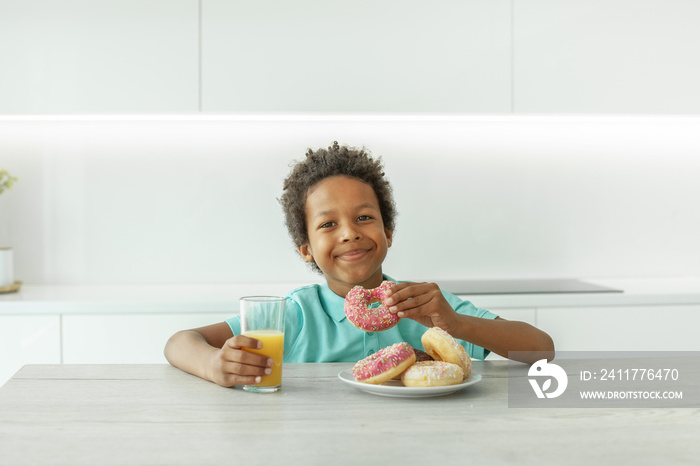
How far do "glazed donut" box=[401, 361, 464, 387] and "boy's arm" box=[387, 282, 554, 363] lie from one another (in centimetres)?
11

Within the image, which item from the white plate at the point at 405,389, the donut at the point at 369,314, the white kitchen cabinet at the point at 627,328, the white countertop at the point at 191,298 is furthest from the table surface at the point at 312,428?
the white kitchen cabinet at the point at 627,328

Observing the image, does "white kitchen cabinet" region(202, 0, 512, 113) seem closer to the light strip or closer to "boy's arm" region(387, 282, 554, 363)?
the light strip

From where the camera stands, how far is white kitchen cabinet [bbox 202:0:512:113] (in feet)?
6.86

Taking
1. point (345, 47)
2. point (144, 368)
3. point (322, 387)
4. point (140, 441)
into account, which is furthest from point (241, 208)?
point (140, 441)

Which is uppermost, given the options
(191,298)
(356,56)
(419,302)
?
(356,56)

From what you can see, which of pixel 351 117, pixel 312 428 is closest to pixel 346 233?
pixel 312 428

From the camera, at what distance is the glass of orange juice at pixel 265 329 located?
2.86 ft

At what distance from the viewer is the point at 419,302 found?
0.95 meters

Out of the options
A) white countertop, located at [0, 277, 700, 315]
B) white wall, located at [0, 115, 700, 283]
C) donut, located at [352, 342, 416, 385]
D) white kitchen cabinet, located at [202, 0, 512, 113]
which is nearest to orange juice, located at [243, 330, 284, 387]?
donut, located at [352, 342, 416, 385]

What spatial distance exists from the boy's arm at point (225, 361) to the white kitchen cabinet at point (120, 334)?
34.2 inches

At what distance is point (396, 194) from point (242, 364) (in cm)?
163

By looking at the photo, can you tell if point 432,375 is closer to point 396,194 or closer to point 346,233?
point 346,233

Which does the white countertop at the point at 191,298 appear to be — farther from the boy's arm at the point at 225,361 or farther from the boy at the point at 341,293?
the boy's arm at the point at 225,361

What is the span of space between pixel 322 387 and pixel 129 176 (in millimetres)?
1725
